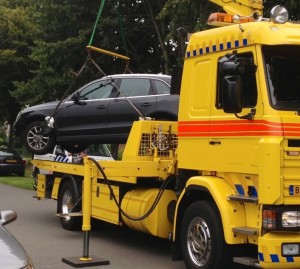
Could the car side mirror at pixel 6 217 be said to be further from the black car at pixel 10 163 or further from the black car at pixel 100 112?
the black car at pixel 10 163

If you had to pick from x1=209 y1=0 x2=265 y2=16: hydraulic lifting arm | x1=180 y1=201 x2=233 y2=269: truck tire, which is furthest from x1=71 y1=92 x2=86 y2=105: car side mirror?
x1=180 y1=201 x2=233 y2=269: truck tire

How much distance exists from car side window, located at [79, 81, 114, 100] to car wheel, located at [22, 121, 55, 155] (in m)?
1.11

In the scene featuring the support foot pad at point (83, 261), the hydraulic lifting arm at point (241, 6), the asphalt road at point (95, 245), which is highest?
the hydraulic lifting arm at point (241, 6)

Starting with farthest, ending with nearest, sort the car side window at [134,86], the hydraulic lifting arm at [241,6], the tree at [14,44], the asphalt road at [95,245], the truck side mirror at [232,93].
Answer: the tree at [14,44] < the car side window at [134,86] < the asphalt road at [95,245] < the hydraulic lifting arm at [241,6] < the truck side mirror at [232,93]

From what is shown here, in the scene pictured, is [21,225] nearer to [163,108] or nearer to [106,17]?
[163,108]

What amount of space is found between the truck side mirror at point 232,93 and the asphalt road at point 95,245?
9.31 ft

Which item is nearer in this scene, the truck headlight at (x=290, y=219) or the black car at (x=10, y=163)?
the truck headlight at (x=290, y=219)

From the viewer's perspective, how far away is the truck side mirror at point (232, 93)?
6.35m

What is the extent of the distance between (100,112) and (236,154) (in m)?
5.19

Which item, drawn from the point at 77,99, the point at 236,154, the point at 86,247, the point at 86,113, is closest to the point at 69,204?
the point at 86,113

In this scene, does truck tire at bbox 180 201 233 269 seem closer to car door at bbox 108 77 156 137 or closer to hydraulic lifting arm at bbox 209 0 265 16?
hydraulic lifting arm at bbox 209 0 265 16

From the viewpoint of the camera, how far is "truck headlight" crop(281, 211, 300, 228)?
20.5 feet

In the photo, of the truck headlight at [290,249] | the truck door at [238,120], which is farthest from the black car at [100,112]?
the truck headlight at [290,249]

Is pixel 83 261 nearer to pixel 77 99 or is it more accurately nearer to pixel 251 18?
pixel 251 18
